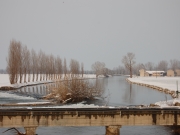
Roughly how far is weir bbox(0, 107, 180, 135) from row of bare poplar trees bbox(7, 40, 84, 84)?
85.3 feet

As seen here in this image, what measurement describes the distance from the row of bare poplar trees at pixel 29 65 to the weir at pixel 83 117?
26.0 m

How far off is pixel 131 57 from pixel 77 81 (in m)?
91.3

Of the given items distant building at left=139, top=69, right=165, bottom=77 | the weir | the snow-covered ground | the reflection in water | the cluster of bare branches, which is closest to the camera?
the weir

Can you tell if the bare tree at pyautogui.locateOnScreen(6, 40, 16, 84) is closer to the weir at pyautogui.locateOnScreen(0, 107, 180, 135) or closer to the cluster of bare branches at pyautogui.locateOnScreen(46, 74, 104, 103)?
the cluster of bare branches at pyautogui.locateOnScreen(46, 74, 104, 103)

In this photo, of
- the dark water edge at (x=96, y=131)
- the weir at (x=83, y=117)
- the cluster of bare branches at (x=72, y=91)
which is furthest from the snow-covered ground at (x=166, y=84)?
the cluster of bare branches at (x=72, y=91)

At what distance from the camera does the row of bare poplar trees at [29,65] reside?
2689 inches

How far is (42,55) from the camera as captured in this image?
99438 millimetres

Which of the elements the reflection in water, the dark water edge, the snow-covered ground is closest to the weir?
the dark water edge

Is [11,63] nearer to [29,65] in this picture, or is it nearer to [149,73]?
[29,65]

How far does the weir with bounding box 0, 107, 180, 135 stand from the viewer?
15453mm

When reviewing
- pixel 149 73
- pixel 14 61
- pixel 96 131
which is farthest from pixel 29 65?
pixel 149 73

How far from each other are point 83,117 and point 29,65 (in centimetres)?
7170

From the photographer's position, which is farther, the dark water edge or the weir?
the dark water edge

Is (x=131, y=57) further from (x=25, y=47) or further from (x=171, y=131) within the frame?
(x=171, y=131)
